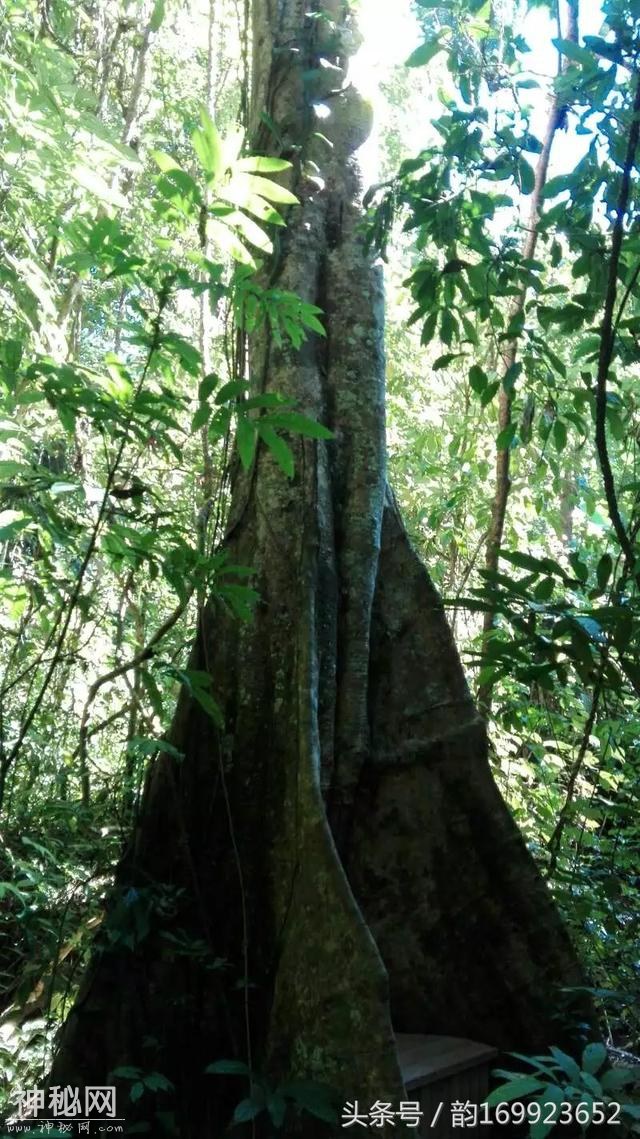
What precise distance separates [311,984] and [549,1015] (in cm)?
96

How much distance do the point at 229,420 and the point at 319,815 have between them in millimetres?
1164

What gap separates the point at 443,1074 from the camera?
2848 millimetres

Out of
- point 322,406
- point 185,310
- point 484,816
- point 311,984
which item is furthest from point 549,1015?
point 185,310

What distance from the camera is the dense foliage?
2.41 m

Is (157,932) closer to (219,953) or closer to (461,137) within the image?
(219,953)

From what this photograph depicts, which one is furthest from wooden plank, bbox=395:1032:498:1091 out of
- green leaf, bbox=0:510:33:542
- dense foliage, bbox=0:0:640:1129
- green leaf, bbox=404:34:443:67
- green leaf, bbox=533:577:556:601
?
green leaf, bbox=404:34:443:67

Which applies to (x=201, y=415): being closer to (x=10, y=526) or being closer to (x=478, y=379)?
(x=10, y=526)

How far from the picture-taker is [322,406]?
353 cm

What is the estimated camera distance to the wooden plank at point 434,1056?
279cm

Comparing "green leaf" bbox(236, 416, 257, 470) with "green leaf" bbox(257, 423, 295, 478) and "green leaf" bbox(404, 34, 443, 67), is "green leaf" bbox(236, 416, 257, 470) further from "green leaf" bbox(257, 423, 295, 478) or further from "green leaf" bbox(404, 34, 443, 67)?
"green leaf" bbox(404, 34, 443, 67)

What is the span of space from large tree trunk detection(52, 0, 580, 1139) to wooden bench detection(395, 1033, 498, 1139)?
0.13 metres

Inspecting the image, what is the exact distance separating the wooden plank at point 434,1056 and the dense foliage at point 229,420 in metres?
0.44

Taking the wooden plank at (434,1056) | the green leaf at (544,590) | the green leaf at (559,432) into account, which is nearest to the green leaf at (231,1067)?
the wooden plank at (434,1056)

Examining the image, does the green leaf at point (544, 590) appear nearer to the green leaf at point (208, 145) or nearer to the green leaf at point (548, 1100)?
the green leaf at point (548, 1100)
